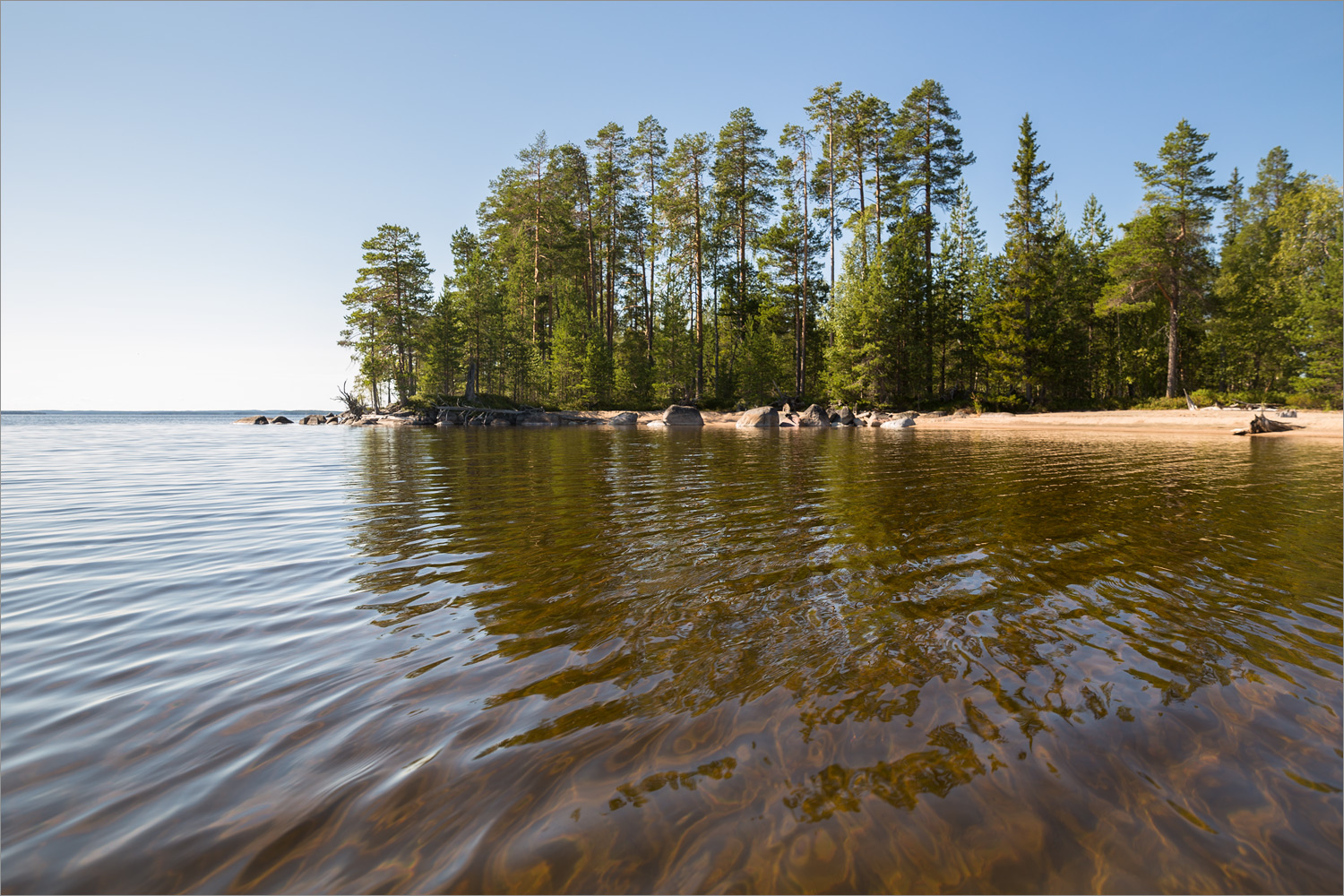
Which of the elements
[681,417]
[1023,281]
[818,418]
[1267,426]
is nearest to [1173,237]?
[1023,281]

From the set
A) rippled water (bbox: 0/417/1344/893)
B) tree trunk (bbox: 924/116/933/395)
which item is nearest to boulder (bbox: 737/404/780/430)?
tree trunk (bbox: 924/116/933/395)

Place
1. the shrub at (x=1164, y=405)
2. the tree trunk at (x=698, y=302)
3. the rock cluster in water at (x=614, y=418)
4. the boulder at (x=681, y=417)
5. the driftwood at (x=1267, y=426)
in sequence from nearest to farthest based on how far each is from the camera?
the driftwood at (x=1267, y=426), the shrub at (x=1164, y=405), the rock cluster in water at (x=614, y=418), the boulder at (x=681, y=417), the tree trunk at (x=698, y=302)

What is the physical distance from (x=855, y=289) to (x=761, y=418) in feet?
46.7

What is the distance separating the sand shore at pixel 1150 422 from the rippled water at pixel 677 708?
2671 cm

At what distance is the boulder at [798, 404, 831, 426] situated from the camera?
128 feet

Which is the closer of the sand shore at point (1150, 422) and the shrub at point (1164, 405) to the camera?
the sand shore at point (1150, 422)

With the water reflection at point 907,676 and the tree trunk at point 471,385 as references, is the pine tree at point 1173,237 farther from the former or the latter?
the tree trunk at point 471,385

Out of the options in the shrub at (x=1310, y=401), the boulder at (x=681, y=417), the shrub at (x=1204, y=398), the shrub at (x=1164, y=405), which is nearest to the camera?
the shrub at (x=1310, y=401)

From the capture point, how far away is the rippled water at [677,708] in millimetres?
2059

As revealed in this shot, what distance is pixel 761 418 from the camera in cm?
3794

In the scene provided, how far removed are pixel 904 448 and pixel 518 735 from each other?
797 inches

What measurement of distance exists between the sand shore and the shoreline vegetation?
0.03 meters

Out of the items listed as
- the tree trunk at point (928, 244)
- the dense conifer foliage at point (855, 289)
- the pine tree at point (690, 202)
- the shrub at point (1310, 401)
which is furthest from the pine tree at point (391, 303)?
the shrub at point (1310, 401)

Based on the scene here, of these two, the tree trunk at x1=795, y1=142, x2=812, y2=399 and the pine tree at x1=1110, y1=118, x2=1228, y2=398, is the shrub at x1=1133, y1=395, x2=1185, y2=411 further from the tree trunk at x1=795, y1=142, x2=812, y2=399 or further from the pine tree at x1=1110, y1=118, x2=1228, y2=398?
the tree trunk at x1=795, y1=142, x2=812, y2=399
